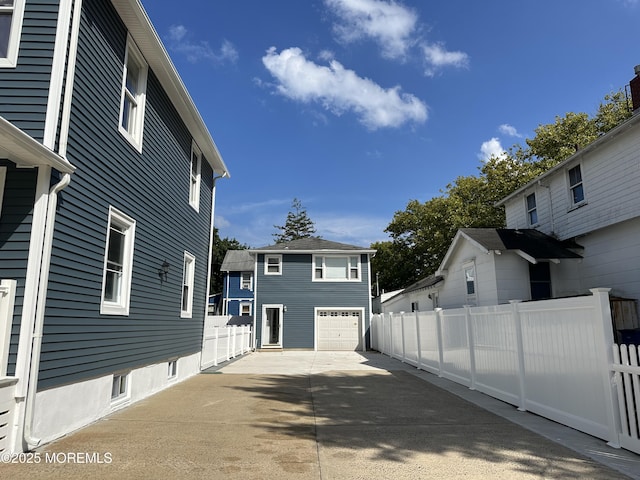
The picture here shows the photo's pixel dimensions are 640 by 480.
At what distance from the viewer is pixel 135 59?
7270 millimetres

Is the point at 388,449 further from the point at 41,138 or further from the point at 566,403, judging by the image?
the point at 41,138

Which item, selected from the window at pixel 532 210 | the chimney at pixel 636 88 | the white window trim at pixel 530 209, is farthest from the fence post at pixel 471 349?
the chimney at pixel 636 88

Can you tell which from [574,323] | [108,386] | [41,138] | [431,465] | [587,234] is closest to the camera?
[431,465]

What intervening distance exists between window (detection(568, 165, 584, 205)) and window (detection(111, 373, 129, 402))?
12.8 metres

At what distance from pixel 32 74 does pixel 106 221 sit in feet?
6.90

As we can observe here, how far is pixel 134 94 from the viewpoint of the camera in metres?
7.36

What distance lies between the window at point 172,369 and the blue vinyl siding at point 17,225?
4.96m

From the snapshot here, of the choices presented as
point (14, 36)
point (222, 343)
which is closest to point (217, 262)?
point (222, 343)

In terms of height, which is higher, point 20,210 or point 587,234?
point 587,234

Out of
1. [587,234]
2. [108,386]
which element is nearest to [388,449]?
[108,386]

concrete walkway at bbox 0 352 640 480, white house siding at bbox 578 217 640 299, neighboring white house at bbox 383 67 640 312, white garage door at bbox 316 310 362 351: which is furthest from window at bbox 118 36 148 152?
white garage door at bbox 316 310 362 351

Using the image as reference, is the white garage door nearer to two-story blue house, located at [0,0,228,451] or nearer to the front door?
the front door

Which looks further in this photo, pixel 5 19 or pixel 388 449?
pixel 5 19

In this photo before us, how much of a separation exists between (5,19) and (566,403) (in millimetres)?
8620
